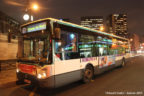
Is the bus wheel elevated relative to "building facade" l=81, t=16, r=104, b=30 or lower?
lower

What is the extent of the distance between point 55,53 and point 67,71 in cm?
115

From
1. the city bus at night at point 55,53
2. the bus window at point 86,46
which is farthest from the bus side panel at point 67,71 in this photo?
the bus window at point 86,46

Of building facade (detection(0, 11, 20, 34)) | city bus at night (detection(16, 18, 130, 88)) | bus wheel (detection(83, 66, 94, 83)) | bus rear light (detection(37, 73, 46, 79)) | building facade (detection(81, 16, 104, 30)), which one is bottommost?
bus wheel (detection(83, 66, 94, 83))

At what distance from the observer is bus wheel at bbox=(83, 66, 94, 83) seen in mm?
6223

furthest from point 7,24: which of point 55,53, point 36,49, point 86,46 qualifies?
point 55,53

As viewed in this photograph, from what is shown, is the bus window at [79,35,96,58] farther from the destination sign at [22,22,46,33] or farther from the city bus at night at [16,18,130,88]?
the destination sign at [22,22,46,33]

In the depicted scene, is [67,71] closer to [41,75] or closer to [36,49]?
[41,75]

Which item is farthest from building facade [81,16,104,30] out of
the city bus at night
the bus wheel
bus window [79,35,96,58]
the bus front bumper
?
the bus front bumper

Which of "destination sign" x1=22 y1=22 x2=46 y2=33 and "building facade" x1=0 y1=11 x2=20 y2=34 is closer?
"destination sign" x1=22 y1=22 x2=46 y2=33

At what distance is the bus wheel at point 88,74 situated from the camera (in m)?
6.22

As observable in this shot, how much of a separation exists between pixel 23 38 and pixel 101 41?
5203 millimetres

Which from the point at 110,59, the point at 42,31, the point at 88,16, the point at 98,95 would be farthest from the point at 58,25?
the point at 88,16

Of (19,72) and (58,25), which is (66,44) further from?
(19,72)

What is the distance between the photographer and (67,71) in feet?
16.2
